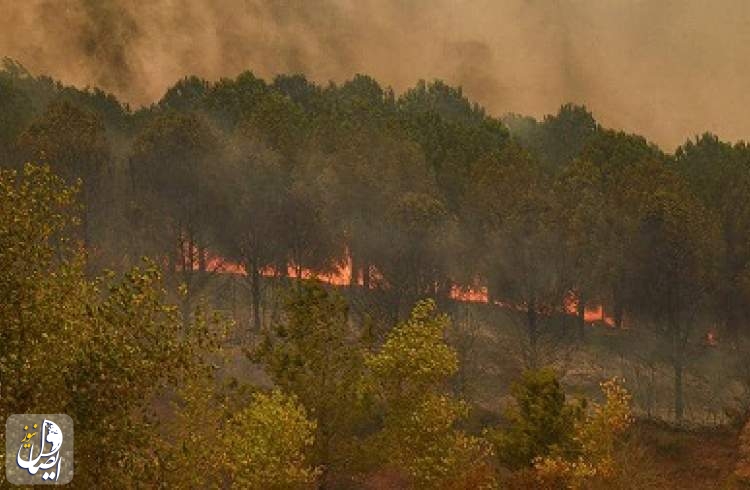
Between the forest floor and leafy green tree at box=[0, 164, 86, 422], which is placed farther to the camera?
the forest floor

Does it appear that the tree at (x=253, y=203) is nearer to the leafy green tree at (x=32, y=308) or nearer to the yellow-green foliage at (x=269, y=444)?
the yellow-green foliage at (x=269, y=444)

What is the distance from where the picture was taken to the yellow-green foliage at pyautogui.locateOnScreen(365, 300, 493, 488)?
3969 centimetres

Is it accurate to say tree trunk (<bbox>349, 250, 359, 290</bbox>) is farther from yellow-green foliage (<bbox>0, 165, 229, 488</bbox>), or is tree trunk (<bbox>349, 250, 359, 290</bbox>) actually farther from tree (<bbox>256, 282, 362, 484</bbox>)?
yellow-green foliage (<bbox>0, 165, 229, 488</bbox>)

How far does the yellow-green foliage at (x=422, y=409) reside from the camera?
3969 cm

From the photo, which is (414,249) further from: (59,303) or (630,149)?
(59,303)

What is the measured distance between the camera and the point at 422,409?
4050 centimetres

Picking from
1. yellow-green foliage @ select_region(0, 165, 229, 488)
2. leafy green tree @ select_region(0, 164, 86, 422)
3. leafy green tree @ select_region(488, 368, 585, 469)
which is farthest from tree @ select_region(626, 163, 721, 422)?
leafy green tree @ select_region(0, 164, 86, 422)

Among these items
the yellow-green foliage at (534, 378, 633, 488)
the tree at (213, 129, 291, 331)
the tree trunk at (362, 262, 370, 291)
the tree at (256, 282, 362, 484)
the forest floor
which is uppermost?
the tree at (213, 129, 291, 331)

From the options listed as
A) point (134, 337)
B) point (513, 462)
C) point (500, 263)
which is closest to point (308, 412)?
point (513, 462)

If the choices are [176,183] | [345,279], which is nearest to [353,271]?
[345,279]

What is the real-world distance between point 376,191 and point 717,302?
36812mm

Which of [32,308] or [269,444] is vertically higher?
[32,308]

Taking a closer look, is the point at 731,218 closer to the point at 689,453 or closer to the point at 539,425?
the point at 689,453

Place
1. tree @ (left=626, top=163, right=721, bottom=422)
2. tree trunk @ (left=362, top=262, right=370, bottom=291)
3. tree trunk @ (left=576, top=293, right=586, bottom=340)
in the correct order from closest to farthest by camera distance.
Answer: tree @ (left=626, top=163, right=721, bottom=422) → tree trunk @ (left=362, top=262, right=370, bottom=291) → tree trunk @ (left=576, top=293, right=586, bottom=340)
